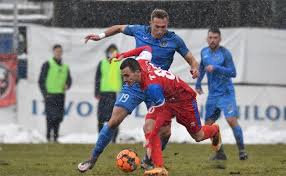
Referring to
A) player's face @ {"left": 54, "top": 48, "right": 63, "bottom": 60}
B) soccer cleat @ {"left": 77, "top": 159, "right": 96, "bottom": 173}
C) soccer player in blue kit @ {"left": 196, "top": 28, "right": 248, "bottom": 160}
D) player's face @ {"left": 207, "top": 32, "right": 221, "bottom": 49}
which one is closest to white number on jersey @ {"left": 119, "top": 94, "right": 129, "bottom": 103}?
soccer cleat @ {"left": 77, "top": 159, "right": 96, "bottom": 173}

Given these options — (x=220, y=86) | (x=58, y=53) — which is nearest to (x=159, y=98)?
(x=220, y=86)

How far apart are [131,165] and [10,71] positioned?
8.60m

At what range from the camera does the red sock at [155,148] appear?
10344 millimetres

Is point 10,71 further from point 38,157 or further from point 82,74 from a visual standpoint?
point 38,157

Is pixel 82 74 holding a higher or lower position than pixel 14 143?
higher

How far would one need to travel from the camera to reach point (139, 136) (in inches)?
757

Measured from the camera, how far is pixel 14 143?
1852 cm

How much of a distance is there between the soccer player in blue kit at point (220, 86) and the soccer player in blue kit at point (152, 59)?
2.28 m

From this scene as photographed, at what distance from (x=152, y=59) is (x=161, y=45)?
22cm

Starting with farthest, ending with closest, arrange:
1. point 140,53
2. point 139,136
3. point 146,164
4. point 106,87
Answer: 1. point 139,136
2. point 106,87
3. point 146,164
4. point 140,53

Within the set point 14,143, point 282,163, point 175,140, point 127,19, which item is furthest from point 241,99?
point 282,163

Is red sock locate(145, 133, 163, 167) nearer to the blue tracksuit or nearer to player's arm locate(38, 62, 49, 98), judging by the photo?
the blue tracksuit

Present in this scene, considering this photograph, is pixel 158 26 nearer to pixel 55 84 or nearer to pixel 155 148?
pixel 155 148

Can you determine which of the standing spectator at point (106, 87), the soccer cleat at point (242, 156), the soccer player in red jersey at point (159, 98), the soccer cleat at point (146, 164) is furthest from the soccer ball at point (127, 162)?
the standing spectator at point (106, 87)
